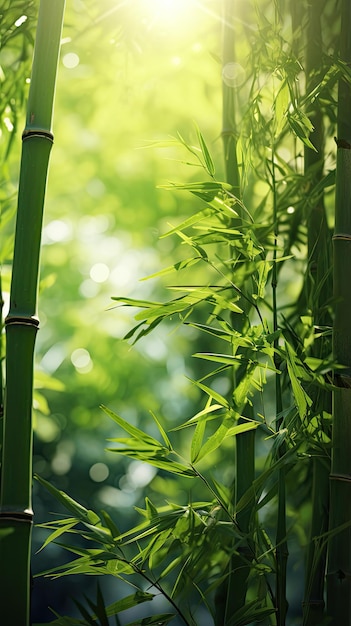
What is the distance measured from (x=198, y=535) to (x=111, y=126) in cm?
199

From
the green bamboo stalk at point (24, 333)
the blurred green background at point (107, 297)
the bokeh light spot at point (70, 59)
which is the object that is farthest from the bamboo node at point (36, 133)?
the blurred green background at point (107, 297)

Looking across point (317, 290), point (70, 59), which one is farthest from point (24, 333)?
point (70, 59)

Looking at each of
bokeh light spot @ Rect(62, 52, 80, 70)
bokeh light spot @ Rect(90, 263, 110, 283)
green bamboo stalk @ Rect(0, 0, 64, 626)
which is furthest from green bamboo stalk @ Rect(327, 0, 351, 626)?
bokeh light spot @ Rect(90, 263, 110, 283)

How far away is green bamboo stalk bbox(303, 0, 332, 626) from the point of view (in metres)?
0.81

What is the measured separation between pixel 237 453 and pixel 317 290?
217mm

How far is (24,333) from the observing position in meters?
0.72

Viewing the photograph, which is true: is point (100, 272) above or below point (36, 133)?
above

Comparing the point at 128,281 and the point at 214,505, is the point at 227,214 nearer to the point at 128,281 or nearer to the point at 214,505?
the point at 214,505

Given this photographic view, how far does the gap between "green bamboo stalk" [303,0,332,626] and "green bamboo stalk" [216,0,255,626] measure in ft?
0.25

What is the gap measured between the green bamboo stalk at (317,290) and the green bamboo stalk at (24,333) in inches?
11.7

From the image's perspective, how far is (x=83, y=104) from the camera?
2.23 m

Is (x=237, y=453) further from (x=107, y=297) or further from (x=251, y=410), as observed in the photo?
(x=107, y=297)

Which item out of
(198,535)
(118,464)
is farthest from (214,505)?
(118,464)

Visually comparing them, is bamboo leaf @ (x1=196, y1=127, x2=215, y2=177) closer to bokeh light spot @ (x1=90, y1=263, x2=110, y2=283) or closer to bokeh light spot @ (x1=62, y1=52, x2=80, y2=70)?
bokeh light spot @ (x1=62, y1=52, x2=80, y2=70)
